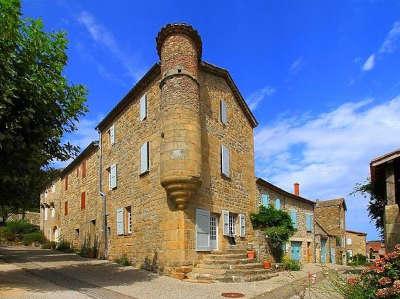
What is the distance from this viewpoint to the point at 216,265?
1527 centimetres

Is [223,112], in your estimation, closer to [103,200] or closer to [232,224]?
[232,224]

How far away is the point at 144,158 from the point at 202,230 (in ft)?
12.5

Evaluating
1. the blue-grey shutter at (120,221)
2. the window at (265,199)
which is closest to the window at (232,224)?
the blue-grey shutter at (120,221)

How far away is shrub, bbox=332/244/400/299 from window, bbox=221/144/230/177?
10435 mm

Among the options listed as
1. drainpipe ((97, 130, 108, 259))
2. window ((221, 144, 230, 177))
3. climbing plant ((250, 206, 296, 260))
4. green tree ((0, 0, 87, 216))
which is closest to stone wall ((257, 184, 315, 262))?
climbing plant ((250, 206, 296, 260))

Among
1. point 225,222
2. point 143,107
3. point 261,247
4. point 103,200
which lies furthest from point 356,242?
point 143,107

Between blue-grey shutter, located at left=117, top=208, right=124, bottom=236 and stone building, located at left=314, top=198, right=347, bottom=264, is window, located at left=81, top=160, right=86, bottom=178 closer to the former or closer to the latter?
blue-grey shutter, located at left=117, top=208, right=124, bottom=236

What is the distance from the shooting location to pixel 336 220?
3931 cm

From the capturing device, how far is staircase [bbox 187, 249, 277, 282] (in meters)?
14.3

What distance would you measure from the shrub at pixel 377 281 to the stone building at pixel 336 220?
102 feet

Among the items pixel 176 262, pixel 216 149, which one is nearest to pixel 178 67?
pixel 216 149

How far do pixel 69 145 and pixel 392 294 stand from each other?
31.1 feet

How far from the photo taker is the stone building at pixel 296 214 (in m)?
25.4

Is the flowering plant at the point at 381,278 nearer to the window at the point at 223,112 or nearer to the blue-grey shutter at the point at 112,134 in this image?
the window at the point at 223,112
